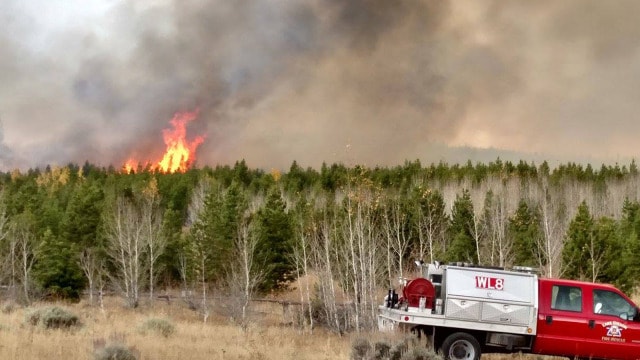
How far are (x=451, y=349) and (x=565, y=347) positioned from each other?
2.74 meters

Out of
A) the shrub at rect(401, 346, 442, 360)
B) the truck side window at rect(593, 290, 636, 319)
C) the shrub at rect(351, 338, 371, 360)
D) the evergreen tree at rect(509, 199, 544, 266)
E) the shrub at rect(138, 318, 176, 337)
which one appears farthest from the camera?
the evergreen tree at rect(509, 199, 544, 266)

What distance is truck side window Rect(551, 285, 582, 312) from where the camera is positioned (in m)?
17.1

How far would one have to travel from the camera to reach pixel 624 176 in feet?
342

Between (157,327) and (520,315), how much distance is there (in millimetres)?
13863

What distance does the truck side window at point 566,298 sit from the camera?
56.1 ft

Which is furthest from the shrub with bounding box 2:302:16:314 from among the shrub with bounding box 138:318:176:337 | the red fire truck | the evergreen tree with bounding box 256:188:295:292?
the red fire truck

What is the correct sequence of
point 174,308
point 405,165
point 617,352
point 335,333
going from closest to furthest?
point 617,352 < point 335,333 < point 174,308 < point 405,165

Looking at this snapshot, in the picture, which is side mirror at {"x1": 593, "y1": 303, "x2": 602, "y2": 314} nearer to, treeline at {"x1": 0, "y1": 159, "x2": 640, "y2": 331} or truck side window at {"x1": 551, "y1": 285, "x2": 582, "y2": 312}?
truck side window at {"x1": 551, "y1": 285, "x2": 582, "y2": 312}

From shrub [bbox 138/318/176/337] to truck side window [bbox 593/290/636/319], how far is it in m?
14.3

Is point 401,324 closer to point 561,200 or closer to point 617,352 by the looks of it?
point 617,352

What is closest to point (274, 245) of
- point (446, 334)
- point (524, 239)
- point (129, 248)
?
point (129, 248)

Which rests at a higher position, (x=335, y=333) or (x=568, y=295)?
(x=568, y=295)

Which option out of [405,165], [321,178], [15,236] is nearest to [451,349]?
[15,236]

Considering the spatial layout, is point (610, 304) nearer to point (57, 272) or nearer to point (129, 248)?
point (129, 248)
